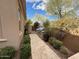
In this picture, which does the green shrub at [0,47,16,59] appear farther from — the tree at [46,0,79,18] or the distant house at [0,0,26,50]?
the tree at [46,0,79,18]

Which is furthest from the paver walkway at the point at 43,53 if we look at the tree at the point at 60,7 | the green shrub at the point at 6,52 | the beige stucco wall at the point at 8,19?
the tree at the point at 60,7

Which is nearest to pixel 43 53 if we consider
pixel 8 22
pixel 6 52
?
pixel 6 52

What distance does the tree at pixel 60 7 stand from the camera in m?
19.4

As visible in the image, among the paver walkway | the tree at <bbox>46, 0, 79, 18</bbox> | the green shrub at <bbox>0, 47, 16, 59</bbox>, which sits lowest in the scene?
the green shrub at <bbox>0, 47, 16, 59</bbox>

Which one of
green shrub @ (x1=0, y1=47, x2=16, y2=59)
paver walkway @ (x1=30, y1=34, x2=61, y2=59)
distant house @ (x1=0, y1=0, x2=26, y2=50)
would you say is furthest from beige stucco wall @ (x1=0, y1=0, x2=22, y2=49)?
paver walkway @ (x1=30, y1=34, x2=61, y2=59)

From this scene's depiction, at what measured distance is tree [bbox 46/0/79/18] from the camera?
63.7ft

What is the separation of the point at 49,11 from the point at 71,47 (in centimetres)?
1312

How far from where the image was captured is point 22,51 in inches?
169

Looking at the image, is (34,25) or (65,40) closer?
(65,40)

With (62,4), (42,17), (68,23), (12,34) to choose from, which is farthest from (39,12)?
(12,34)

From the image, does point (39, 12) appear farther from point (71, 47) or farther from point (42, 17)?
point (71, 47)

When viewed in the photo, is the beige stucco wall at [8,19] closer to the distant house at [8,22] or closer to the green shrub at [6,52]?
the distant house at [8,22]

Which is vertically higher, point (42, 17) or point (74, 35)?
point (42, 17)

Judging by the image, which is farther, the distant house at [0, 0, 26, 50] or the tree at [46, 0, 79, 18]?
the tree at [46, 0, 79, 18]
